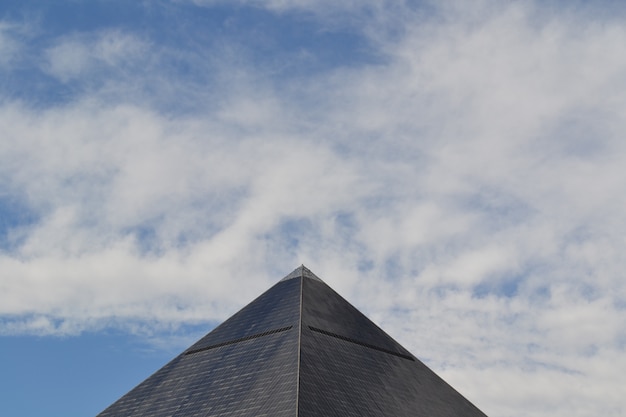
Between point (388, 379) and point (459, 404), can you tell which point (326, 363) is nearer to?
point (388, 379)

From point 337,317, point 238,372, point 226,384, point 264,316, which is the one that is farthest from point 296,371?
point 337,317

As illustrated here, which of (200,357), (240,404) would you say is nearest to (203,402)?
(240,404)

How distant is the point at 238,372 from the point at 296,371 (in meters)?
10.0

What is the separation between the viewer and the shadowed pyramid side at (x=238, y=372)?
75938 millimetres

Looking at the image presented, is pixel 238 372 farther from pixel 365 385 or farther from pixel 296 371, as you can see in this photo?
pixel 365 385

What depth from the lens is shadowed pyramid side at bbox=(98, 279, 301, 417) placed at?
249ft

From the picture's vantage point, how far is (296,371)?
76.0m

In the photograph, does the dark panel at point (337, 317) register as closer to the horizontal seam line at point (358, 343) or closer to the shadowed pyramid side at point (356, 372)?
the shadowed pyramid side at point (356, 372)

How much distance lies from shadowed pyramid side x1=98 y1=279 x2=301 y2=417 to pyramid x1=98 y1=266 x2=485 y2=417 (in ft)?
0.48

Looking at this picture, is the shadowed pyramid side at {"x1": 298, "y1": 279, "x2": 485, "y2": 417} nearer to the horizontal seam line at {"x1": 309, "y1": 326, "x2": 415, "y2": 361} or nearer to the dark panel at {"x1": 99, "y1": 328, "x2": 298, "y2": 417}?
the horizontal seam line at {"x1": 309, "y1": 326, "x2": 415, "y2": 361}

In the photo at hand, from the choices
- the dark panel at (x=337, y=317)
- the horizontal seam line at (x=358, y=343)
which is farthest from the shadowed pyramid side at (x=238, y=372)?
the horizontal seam line at (x=358, y=343)

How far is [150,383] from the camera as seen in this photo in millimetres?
93562

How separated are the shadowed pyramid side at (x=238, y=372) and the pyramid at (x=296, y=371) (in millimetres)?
148

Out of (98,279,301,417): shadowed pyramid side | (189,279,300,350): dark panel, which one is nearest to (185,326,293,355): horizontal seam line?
(98,279,301,417): shadowed pyramid side
